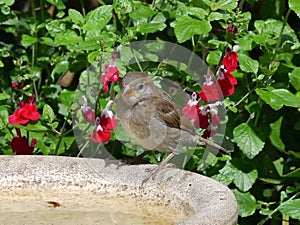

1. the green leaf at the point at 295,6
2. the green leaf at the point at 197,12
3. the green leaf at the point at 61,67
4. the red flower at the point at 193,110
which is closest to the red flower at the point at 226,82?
the red flower at the point at 193,110

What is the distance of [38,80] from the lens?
3953mm

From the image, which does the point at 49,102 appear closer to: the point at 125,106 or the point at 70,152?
the point at 70,152

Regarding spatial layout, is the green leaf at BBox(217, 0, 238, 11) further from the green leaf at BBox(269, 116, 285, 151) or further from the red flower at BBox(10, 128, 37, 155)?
the red flower at BBox(10, 128, 37, 155)

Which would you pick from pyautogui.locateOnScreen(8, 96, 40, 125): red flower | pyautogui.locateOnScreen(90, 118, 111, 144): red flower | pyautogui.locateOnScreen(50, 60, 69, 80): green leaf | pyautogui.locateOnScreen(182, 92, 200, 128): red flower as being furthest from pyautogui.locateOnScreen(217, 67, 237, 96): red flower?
pyautogui.locateOnScreen(50, 60, 69, 80): green leaf

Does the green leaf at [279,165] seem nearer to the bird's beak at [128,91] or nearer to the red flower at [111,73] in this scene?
the red flower at [111,73]

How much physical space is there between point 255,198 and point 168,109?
3.89 ft

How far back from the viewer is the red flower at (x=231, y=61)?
311 centimetres

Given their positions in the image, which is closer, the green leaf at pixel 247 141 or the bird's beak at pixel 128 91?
the bird's beak at pixel 128 91

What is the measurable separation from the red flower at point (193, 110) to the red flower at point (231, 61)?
0.56 feet

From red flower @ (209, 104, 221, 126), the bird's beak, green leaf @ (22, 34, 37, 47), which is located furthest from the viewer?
green leaf @ (22, 34, 37, 47)

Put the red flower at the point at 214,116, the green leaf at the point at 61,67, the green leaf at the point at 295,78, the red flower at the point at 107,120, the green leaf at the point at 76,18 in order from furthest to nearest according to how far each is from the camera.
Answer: the green leaf at the point at 61,67 → the green leaf at the point at 295,78 → the green leaf at the point at 76,18 → the red flower at the point at 214,116 → the red flower at the point at 107,120

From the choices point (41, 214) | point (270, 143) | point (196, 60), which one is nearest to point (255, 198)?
point (270, 143)

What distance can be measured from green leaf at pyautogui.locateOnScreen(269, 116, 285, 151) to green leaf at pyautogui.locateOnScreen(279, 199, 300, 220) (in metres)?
0.51

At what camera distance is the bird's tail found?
315 centimetres
